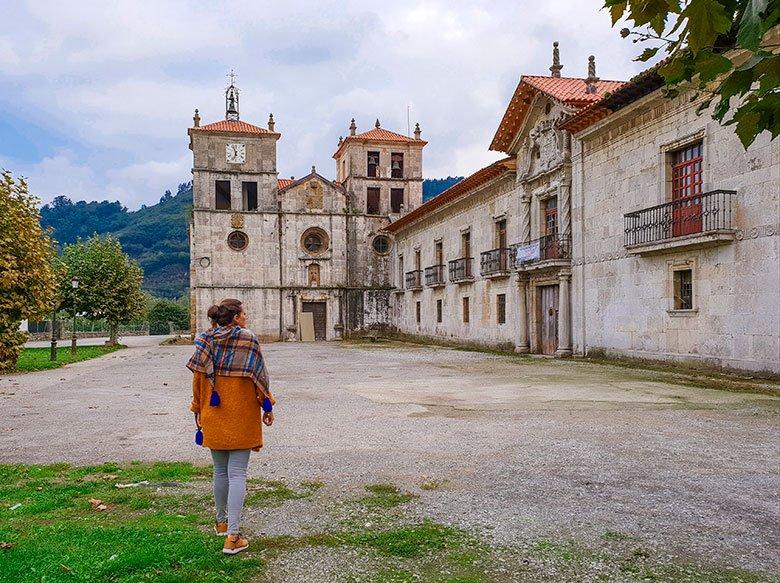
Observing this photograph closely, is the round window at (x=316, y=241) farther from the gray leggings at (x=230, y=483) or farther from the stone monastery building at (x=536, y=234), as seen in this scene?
the gray leggings at (x=230, y=483)

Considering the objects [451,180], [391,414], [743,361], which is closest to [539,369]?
[743,361]

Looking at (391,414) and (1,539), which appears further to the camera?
(391,414)

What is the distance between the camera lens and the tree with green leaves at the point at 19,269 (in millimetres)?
16047

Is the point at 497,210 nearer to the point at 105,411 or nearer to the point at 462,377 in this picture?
the point at 462,377

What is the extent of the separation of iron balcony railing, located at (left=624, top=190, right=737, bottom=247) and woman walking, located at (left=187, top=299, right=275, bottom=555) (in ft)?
40.9

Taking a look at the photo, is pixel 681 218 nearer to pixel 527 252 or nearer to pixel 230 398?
pixel 527 252

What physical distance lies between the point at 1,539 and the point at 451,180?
15555cm

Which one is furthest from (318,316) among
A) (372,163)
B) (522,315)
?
(522,315)

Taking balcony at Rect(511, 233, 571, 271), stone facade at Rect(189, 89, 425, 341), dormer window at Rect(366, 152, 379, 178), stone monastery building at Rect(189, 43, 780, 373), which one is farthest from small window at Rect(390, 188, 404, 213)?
balcony at Rect(511, 233, 571, 271)

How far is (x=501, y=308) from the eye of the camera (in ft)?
85.3

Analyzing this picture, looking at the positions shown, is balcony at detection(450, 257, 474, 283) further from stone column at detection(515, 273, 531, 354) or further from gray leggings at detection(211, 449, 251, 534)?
gray leggings at detection(211, 449, 251, 534)

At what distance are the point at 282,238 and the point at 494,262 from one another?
1780 cm

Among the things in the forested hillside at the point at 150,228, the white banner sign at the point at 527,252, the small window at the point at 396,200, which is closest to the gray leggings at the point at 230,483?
the white banner sign at the point at 527,252

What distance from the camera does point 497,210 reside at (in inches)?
1038
